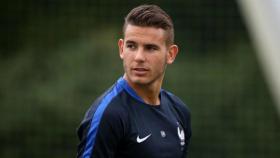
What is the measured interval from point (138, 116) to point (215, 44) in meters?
5.23

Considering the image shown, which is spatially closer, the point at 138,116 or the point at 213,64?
the point at 138,116

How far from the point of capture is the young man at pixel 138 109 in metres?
2.49

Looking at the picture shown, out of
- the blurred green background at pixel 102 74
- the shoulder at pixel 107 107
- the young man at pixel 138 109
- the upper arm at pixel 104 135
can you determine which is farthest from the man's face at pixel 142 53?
the blurred green background at pixel 102 74

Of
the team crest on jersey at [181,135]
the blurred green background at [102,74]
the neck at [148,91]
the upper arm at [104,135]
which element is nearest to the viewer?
the upper arm at [104,135]

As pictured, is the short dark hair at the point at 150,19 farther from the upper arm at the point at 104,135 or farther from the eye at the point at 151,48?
the upper arm at the point at 104,135

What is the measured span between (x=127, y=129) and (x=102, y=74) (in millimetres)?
5334

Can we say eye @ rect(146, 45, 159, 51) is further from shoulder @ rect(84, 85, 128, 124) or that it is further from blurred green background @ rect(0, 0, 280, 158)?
blurred green background @ rect(0, 0, 280, 158)

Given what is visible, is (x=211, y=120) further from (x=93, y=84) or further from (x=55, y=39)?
(x=55, y=39)

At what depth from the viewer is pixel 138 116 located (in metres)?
2.67

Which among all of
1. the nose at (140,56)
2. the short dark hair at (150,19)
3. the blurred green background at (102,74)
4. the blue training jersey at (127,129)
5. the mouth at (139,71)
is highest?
the short dark hair at (150,19)

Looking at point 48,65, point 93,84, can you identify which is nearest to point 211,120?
point 93,84

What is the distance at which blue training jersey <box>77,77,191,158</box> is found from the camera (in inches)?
97.6

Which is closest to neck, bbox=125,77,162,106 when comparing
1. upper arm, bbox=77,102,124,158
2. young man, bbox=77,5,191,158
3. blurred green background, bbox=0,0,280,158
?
young man, bbox=77,5,191,158

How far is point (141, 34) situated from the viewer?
265 centimetres
